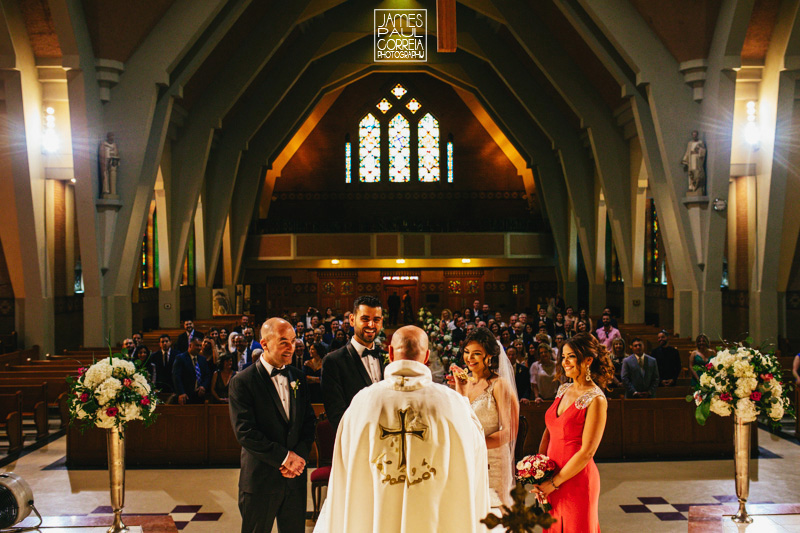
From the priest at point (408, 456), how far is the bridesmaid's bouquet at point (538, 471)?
999mm

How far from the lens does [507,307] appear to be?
28.4 m

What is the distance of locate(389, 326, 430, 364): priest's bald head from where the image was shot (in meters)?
3.21

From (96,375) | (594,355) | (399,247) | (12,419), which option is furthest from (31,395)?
(399,247)

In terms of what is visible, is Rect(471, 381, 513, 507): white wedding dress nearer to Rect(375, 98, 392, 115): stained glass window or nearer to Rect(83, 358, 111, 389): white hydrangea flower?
Rect(83, 358, 111, 389): white hydrangea flower

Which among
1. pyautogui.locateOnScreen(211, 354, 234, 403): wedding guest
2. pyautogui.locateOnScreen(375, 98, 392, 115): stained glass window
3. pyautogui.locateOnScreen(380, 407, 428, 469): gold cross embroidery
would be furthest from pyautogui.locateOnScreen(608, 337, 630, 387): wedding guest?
pyautogui.locateOnScreen(375, 98, 392, 115): stained glass window

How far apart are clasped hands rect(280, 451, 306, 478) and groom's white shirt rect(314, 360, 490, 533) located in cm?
122

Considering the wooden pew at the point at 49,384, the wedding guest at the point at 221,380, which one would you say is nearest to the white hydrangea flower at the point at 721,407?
the wedding guest at the point at 221,380

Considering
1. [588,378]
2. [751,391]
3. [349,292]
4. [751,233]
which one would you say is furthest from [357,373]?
[349,292]

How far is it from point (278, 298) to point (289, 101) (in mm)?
7703

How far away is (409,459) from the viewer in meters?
3.15

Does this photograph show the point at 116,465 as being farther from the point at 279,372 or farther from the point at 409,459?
the point at 409,459

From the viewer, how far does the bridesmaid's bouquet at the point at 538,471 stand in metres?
4.18

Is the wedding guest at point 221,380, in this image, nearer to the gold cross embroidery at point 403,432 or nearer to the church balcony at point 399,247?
the gold cross embroidery at point 403,432

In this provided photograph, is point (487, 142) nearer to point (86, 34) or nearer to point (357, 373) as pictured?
point (86, 34)
